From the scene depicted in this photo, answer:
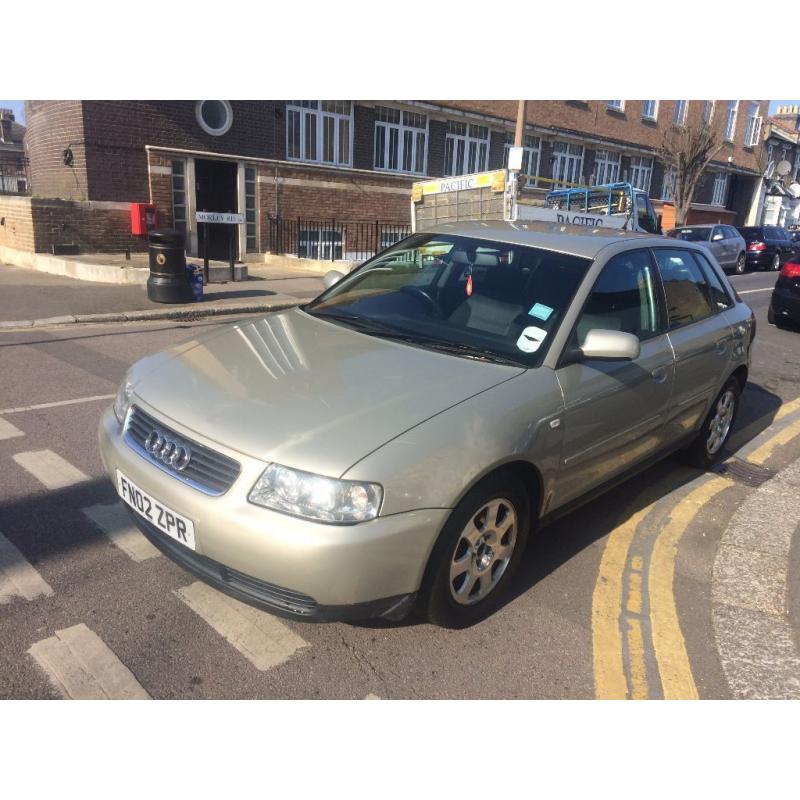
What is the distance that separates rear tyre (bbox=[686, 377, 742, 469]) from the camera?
Answer: 16.0 ft

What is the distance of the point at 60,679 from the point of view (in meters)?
2.47

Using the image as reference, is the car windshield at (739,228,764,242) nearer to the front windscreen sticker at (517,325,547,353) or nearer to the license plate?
the front windscreen sticker at (517,325,547,353)

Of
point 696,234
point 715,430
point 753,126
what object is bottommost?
point 715,430

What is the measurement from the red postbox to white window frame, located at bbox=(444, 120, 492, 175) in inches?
549

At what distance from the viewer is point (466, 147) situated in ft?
80.2

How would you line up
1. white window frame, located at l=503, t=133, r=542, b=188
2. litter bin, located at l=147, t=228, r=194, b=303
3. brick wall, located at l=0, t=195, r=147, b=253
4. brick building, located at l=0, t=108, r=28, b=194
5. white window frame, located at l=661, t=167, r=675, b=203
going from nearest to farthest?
litter bin, located at l=147, t=228, r=194, b=303 → brick wall, located at l=0, t=195, r=147, b=253 → white window frame, located at l=503, t=133, r=542, b=188 → brick building, located at l=0, t=108, r=28, b=194 → white window frame, located at l=661, t=167, r=675, b=203

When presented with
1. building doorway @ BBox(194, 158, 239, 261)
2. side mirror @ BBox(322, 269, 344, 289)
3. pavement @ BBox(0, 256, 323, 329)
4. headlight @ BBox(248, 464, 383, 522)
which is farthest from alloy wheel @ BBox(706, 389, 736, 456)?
building doorway @ BBox(194, 158, 239, 261)

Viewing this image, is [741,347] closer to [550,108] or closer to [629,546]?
[629,546]

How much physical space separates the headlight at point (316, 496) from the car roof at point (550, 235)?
1979 millimetres

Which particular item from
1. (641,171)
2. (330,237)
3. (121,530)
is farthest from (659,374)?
(641,171)

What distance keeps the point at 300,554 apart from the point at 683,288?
3.28 meters

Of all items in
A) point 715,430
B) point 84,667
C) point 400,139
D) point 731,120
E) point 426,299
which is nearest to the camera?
point 84,667

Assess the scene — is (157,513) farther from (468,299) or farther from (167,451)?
(468,299)

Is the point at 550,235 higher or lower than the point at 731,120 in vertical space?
lower
